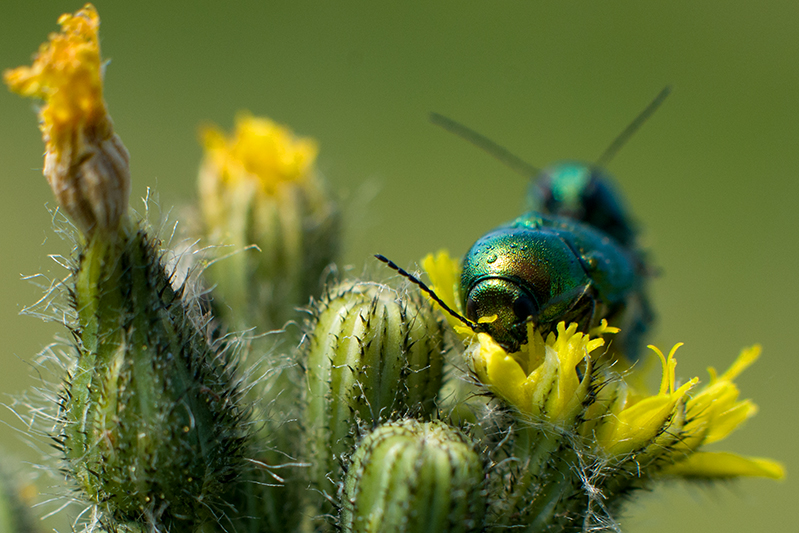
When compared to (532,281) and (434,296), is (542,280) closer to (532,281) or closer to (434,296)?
(532,281)

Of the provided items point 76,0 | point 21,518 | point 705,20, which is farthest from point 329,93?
point 21,518

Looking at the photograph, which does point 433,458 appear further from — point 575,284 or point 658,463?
point 658,463

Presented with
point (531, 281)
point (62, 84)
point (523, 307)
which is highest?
point (62, 84)

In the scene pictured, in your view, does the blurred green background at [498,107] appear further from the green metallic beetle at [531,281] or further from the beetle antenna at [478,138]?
the green metallic beetle at [531,281]

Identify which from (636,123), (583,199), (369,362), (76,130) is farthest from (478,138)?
(76,130)

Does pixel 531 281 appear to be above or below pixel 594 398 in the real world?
above
